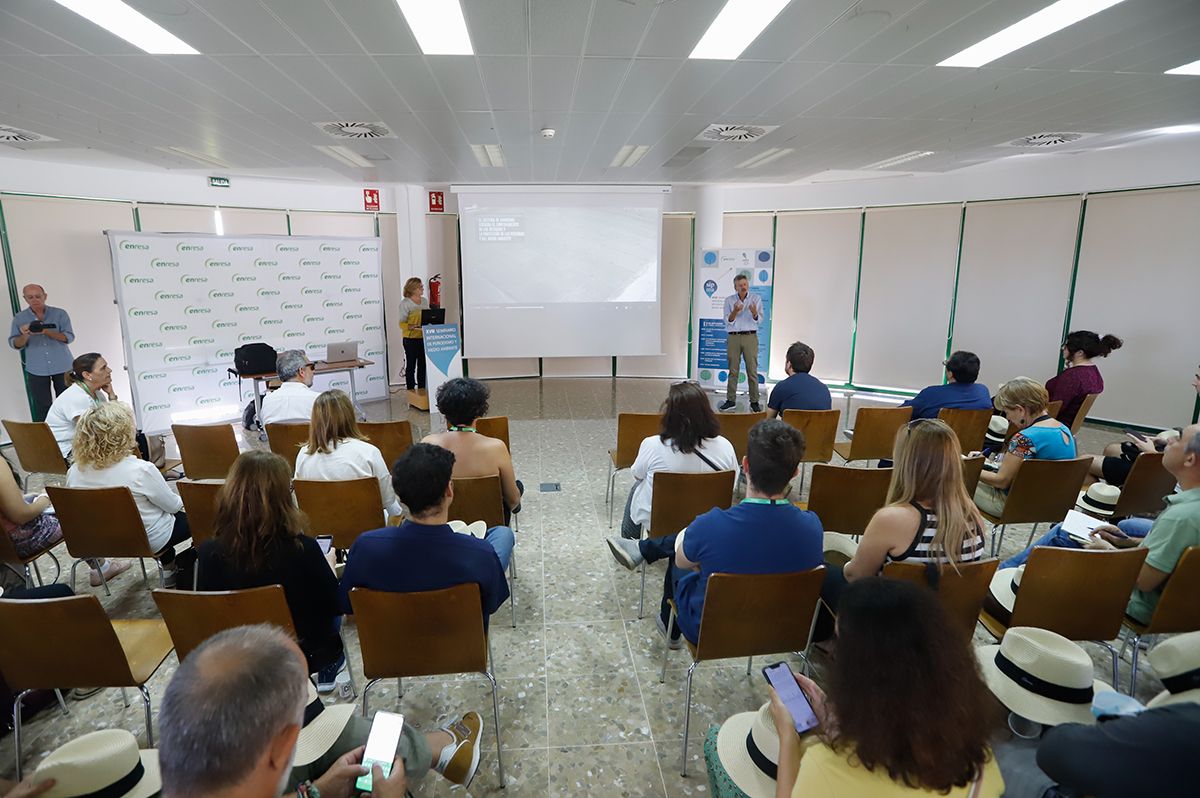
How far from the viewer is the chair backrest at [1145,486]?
325 cm

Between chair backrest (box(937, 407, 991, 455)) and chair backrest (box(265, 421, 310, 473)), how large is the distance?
183 inches

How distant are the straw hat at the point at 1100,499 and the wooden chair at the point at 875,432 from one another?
1.21 meters

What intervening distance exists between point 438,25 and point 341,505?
264 centimetres

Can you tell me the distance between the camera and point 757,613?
209 centimetres

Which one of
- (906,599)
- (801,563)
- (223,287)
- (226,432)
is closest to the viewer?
(906,599)

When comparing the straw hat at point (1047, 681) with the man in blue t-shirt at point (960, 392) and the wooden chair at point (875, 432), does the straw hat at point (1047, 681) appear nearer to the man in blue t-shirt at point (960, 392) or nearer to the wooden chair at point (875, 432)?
the wooden chair at point (875, 432)

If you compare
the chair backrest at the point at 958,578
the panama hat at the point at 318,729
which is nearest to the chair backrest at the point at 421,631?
the panama hat at the point at 318,729

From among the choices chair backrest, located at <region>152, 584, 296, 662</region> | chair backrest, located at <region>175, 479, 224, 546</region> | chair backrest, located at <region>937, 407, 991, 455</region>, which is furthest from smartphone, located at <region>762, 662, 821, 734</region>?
chair backrest, located at <region>937, 407, 991, 455</region>

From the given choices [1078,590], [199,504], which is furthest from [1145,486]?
[199,504]

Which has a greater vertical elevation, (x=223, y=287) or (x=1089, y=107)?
(x=1089, y=107)

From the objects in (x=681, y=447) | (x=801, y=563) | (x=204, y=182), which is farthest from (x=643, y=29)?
(x=204, y=182)

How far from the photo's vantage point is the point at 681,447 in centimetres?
325

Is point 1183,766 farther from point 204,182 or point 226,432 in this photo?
point 204,182

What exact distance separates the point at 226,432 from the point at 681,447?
10.5 feet
